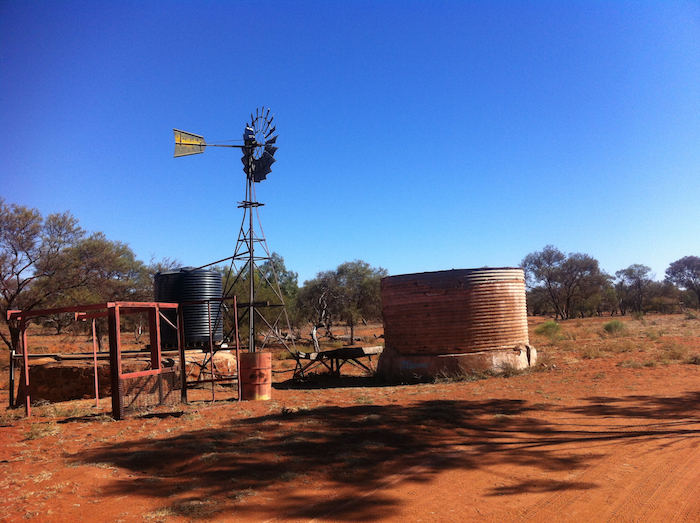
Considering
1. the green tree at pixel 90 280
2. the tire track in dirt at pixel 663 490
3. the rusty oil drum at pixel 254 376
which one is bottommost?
the tire track in dirt at pixel 663 490

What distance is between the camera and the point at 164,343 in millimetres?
17969

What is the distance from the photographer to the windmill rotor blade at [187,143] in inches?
626

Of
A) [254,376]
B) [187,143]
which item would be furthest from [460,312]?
[187,143]

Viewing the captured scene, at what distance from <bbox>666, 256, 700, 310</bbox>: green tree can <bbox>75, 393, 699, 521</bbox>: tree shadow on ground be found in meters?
69.2

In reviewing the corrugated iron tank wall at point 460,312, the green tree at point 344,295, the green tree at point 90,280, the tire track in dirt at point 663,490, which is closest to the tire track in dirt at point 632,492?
the tire track in dirt at point 663,490

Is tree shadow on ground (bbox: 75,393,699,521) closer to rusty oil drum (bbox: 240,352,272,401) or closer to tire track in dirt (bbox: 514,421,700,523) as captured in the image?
tire track in dirt (bbox: 514,421,700,523)

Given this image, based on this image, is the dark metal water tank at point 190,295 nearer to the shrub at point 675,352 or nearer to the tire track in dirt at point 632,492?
the tire track in dirt at point 632,492

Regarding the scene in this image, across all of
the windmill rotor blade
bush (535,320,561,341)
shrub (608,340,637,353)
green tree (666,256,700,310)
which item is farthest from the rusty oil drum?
green tree (666,256,700,310)

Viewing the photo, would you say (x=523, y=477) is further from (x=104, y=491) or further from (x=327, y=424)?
(x=104, y=491)

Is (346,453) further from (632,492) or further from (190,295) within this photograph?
(190,295)

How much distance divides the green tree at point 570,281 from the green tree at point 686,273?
62.9 feet

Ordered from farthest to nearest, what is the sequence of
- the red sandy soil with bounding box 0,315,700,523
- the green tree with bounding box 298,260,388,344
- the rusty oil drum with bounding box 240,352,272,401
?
the green tree with bounding box 298,260,388,344, the rusty oil drum with bounding box 240,352,272,401, the red sandy soil with bounding box 0,315,700,523

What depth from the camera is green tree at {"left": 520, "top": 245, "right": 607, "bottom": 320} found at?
178 ft

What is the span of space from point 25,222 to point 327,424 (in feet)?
61.3
